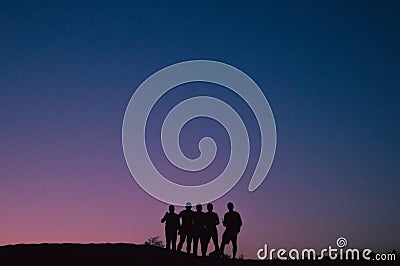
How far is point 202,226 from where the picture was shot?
26.0 meters

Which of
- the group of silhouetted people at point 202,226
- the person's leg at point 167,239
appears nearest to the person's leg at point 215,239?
→ the group of silhouetted people at point 202,226

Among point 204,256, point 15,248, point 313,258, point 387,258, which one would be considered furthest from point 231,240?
point 15,248

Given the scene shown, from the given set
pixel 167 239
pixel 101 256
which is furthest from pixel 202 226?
pixel 101 256

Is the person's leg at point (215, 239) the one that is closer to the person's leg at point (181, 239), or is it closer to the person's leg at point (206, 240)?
the person's leg at point (206, 240)

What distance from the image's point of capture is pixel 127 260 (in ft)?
75.2

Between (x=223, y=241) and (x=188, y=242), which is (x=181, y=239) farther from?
(x=223, y=241)

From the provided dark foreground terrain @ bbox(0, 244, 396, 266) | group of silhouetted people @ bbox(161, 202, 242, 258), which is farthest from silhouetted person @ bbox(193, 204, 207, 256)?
dark foreground terrain @ bbox(0, 244, 396, 266)

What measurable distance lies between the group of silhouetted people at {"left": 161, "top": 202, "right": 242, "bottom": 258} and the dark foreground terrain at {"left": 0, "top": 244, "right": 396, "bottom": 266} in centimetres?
130

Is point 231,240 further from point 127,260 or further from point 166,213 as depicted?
point 127,260

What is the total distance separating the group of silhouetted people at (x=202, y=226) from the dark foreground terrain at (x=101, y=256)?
4.25 feet

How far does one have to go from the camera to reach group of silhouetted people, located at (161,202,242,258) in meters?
26.1

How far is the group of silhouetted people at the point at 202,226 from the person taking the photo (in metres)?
26.1

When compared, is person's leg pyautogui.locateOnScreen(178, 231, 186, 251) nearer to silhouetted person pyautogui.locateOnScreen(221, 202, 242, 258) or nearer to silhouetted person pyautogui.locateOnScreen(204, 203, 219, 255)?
silhouetted person pyautogui.locateOnScreen(204, 203, 219, 255)

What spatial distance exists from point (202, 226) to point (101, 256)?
438 centimetres
